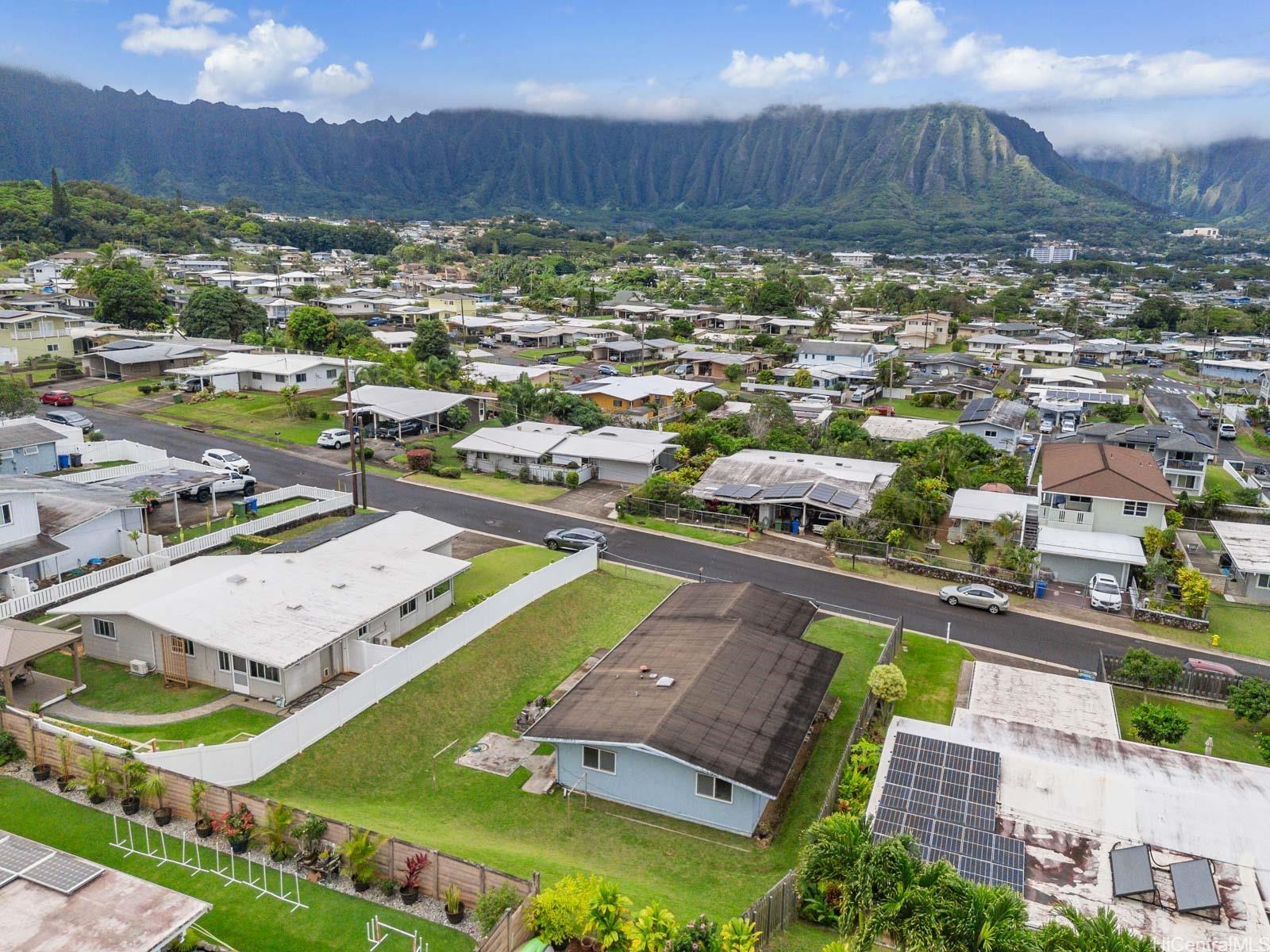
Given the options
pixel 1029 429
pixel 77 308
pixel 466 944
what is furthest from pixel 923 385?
pixel 77 308

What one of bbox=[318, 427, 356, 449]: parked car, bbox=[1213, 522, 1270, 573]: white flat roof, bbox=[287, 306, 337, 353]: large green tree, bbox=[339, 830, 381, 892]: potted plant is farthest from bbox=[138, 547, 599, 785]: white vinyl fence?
bbox=[287, 306, 337, 353]: large green tree

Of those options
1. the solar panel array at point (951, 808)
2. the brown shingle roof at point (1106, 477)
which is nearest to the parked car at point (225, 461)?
the solar panel array at point (951, 808)

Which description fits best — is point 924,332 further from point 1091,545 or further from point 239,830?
point 239,830

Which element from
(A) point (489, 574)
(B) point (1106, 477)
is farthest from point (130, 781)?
(B) point (1106, 477)

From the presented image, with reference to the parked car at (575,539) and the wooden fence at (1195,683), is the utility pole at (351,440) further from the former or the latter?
the wooden fence at (1195,683)

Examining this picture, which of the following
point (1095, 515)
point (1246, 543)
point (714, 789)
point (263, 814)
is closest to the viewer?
point (263, 814)

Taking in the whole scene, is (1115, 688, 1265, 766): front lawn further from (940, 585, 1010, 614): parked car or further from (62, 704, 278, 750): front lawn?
(62, 704, 278, 750): front lawn
